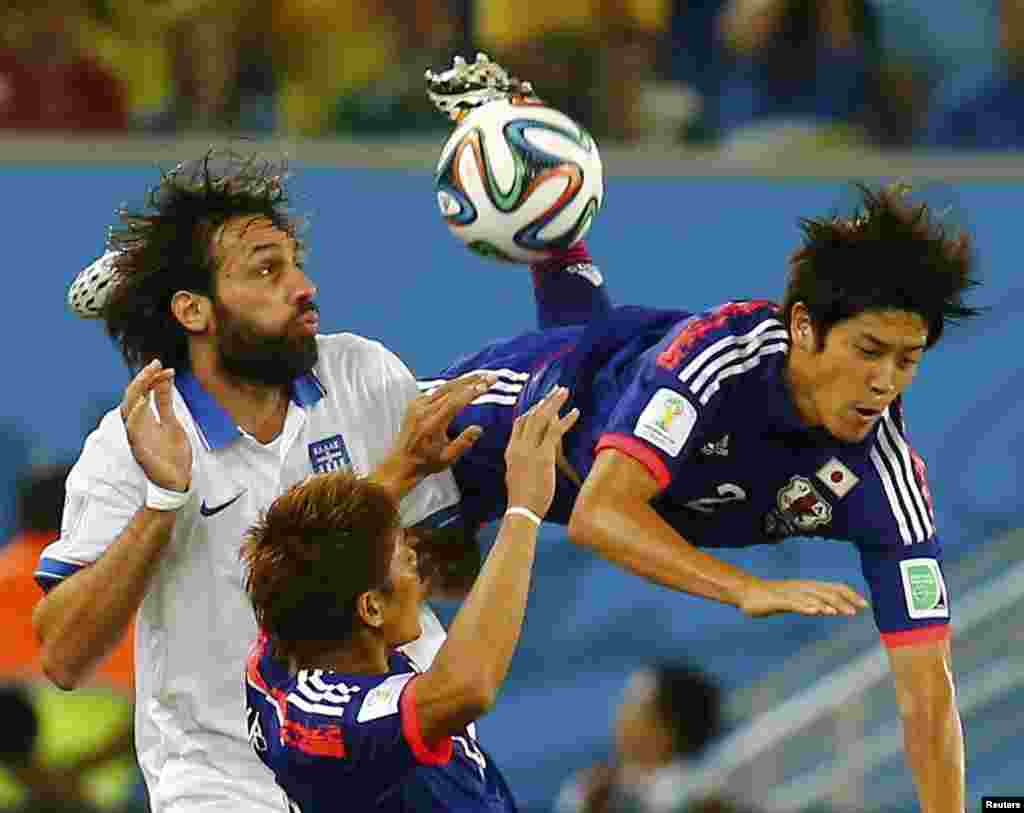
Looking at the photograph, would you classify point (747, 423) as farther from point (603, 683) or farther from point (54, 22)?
point (54, 22)

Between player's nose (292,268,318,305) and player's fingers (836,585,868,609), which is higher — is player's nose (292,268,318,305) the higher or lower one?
the higher one

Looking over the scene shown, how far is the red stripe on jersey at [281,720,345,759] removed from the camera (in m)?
4.06

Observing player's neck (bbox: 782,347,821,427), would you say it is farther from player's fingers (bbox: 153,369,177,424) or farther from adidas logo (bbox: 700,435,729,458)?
player's fingers (bbox: 153,369,177,424)

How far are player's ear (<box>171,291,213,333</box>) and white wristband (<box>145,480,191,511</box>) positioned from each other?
0.57m

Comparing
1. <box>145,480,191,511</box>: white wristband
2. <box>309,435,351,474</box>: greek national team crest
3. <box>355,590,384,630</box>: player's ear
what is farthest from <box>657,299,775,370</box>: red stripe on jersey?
<box>355,590,384,630</box>: player's ear

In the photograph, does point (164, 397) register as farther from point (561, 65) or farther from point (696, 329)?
point (561, 65)

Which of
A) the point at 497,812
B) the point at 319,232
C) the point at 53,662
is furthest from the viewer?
the point at 319,232

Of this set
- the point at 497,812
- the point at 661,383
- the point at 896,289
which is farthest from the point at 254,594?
the point at 896,289

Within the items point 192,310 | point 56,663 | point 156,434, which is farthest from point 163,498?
point 192,310

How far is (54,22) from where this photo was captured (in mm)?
8984

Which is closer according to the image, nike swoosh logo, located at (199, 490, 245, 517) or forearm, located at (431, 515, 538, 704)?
forearm, located at (431, 515, 538, 704)

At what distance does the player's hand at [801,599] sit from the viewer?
4.18m

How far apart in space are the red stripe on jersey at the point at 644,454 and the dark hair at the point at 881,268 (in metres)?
0.44

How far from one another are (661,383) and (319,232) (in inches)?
159
